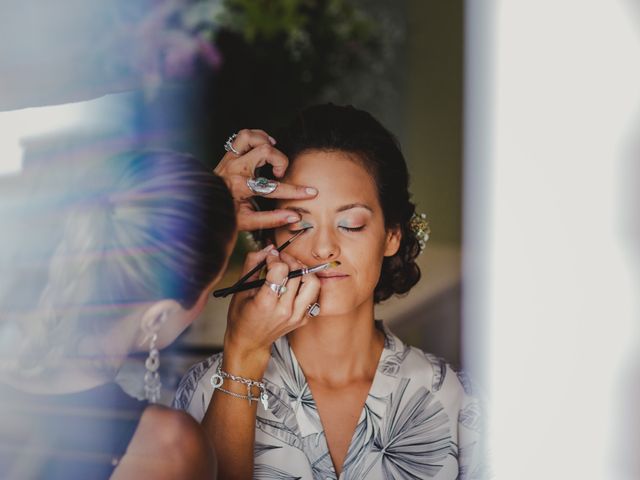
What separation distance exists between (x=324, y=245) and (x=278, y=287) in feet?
0.44

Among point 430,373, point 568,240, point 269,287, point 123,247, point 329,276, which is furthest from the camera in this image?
point 568,240

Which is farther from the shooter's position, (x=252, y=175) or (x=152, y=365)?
(x=252, y=175)

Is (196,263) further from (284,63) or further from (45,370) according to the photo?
(284,63)

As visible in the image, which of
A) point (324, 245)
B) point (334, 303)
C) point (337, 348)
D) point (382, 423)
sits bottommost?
point (382, 423)

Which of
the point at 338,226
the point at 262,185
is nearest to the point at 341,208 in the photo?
the point at 338,226

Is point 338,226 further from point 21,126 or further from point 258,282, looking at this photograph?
point 21,126

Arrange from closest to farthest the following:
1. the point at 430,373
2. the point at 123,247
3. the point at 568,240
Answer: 1. the point at 123,247
2. the point at 430,373
3. the point at 568,240

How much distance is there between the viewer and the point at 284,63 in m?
2.23

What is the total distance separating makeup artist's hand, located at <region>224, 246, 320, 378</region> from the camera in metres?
1.14

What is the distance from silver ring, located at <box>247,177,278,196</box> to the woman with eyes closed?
4 cm

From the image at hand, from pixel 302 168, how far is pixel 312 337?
12.3 inches

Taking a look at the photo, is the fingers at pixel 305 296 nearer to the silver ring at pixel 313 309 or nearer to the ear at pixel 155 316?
the silver ring at pixel 313 309

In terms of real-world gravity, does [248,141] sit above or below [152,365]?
above

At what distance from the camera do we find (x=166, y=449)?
2.99ft
